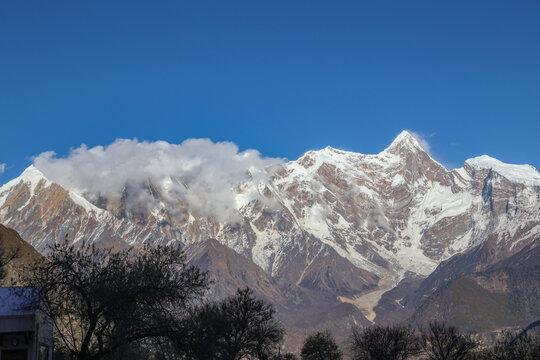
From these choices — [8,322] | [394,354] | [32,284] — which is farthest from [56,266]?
[394,354]

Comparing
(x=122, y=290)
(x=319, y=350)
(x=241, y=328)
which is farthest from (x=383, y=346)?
(x=122, y=290)

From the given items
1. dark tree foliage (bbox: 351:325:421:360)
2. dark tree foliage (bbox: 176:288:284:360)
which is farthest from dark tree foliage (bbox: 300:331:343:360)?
dark tree foliage (bbox: 176:288:284:360)

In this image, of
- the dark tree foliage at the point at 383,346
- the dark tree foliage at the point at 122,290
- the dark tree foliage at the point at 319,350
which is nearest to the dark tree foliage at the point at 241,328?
the dark tree foliage at the point at 383,346

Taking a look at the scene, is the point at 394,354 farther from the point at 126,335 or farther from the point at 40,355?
the point at 126,335

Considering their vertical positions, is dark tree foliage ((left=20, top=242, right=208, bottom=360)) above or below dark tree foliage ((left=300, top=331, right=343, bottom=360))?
below

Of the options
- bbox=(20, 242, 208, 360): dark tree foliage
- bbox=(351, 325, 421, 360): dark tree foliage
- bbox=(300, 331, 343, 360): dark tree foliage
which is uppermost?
bbox=(300, 331, 343, 360): dark tree foliage

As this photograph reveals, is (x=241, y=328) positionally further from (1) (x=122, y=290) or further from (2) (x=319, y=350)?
(1) (x=122, y=290)

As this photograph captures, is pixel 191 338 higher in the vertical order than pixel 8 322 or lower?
lower

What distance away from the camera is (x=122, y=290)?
146ft

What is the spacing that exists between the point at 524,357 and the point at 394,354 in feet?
65.4

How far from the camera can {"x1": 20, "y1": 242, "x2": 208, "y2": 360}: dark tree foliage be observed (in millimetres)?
44281

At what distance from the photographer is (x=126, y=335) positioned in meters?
47.0

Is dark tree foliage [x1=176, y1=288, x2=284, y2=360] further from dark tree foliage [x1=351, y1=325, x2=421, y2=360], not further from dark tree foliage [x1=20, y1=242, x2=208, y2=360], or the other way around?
dark tree foliage [x1=20, y1=242, x2=208, y2=360]

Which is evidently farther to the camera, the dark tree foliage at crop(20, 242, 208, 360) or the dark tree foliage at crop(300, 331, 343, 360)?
the dark tree foliage at crop(300, 331, 343, 360)
